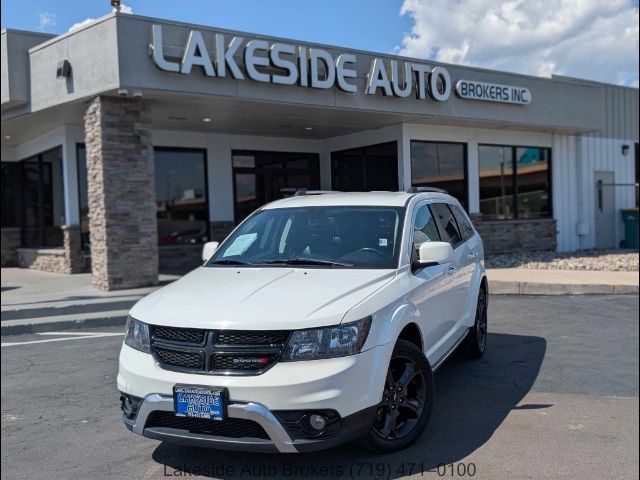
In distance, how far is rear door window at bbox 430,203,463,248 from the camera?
223 inches

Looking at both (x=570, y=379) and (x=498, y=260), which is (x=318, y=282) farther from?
(x=498, y=260)

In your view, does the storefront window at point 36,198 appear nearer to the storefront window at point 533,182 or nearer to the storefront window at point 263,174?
the storefront window at point 263,174

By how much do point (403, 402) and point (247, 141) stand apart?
1321cm

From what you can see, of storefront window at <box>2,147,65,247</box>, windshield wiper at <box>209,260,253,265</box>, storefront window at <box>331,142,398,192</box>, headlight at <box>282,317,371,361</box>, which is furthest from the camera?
storefront window at <box>2,147,65,247</box>

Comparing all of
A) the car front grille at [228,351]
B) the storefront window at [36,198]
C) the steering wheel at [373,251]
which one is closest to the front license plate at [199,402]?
the car front grille at [228,351]

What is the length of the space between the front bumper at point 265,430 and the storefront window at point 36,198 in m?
12.9

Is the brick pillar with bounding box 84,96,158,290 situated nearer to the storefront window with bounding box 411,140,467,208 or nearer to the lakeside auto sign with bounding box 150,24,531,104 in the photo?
the lakeside auto sign with bounding box 150,24,531,104

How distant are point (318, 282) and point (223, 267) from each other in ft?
3.53

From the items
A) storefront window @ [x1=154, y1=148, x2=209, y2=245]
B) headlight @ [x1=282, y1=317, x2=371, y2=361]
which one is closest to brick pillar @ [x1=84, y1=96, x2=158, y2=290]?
storefront window @ [x1=154, y1=148, x2=209, y2=245]

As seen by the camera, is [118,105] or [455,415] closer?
[455,415]

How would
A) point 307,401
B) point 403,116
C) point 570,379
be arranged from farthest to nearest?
point 403,116
point 570,379
point 307,401

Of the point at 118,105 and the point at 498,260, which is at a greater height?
the point at 118,105

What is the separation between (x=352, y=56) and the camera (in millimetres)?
12656

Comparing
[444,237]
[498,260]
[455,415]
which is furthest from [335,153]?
[455,415]
